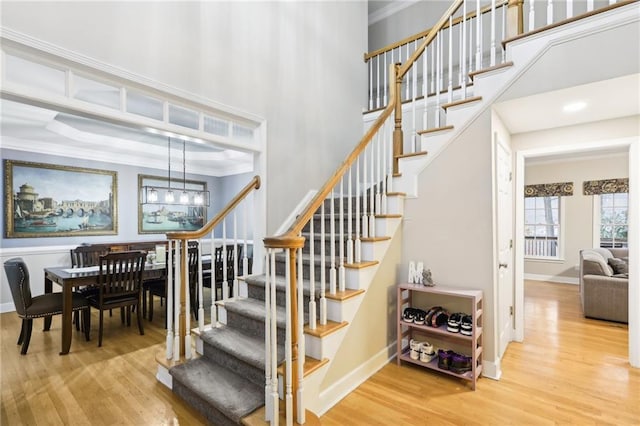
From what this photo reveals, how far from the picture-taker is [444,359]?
2564mm

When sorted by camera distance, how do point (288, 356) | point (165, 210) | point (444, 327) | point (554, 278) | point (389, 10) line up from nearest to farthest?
point (288, 356) → point (444, 327) → point (389, 10) → point (554, 278) → point (165, 210)

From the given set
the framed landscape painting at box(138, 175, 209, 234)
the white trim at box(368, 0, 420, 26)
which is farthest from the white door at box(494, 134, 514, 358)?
the framed landscape painting at box(138, 175, 209, 234)

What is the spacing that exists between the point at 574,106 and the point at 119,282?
483 cm

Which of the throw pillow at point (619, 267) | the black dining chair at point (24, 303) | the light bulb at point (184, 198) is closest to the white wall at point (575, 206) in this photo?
the throw pillow at point (619, 267)

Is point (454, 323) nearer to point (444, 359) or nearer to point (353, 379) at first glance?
point (444, 359)

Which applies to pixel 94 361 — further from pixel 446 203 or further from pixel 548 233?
pixel 548 233

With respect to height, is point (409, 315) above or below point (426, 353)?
above

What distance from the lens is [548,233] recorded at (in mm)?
6828

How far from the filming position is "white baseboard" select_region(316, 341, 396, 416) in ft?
7.00

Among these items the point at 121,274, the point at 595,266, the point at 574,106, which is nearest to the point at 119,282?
the point at 121,274

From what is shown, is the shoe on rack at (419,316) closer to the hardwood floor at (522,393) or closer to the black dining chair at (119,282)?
the hardwood floor at (522,393)

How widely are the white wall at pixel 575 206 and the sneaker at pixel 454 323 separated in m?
5.55

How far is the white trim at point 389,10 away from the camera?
522 centimetres

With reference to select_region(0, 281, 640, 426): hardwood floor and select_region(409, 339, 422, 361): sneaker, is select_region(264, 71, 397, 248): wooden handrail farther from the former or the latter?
select_region(409, 339, 422, 361): sneaker
